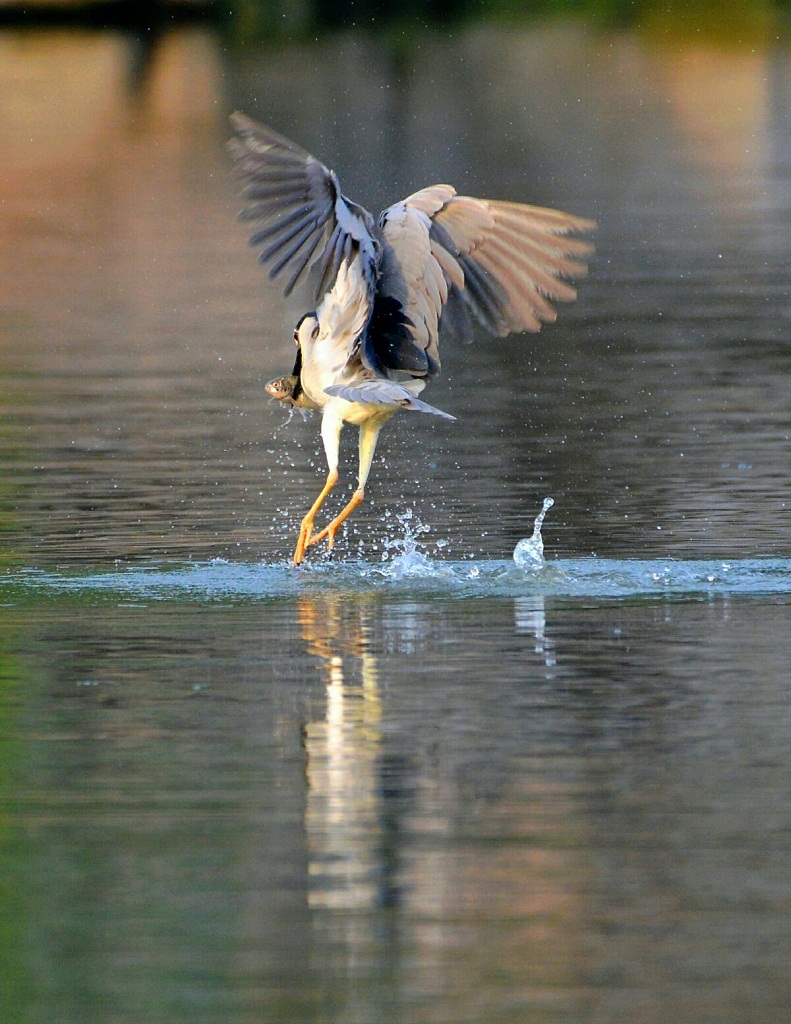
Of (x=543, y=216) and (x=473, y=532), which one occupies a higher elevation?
(x=543, y=216)

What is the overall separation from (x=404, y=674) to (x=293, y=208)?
8.67 ft

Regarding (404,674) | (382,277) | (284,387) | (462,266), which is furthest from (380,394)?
(404,674)

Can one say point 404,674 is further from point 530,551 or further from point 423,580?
point 530,551

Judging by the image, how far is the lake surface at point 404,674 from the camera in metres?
6.39

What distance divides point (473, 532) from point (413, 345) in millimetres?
970

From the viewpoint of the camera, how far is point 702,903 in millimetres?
6691

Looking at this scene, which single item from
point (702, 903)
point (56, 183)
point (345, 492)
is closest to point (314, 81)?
point (56, 183)

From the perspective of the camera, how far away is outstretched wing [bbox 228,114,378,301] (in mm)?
11086

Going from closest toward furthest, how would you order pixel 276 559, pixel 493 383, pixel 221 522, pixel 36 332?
pixel 276 559, pixel 221 522, pixel 493 383, pixel 36 332

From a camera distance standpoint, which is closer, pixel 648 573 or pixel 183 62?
pixel 648 573

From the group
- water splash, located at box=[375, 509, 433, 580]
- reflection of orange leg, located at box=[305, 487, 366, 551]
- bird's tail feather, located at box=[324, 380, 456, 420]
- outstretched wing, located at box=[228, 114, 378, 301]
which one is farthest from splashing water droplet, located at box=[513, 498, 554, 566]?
outstretched wing, located at box=[228, 114, 378, 301]

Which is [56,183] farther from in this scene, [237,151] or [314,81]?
[237,151]

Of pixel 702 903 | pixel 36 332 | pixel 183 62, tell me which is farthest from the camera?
pixel 183 62

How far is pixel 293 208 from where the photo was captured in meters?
11.3
